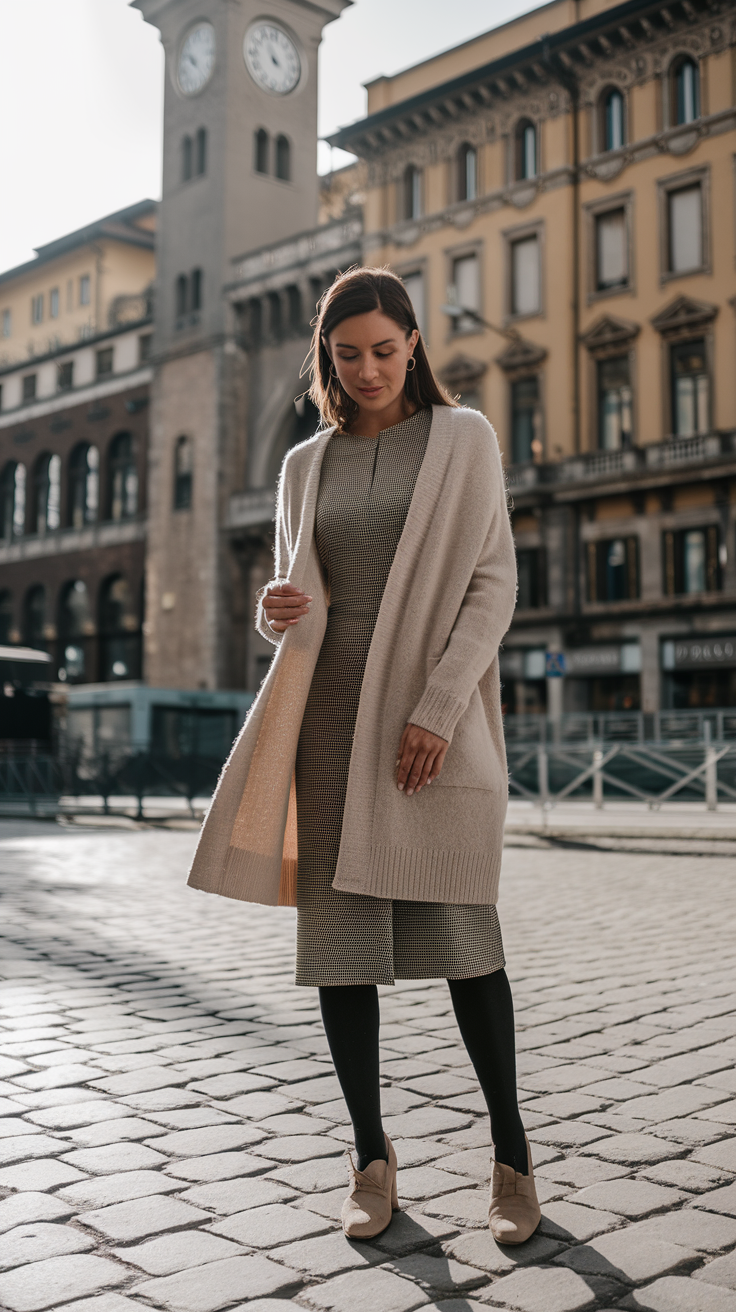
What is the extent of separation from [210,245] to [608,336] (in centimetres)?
1552

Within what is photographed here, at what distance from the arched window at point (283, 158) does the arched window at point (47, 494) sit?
1369cm

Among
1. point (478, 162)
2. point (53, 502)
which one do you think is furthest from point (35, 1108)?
point (53, 502)

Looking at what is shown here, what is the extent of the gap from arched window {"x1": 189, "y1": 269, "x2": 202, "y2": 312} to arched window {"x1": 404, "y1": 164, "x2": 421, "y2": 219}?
8.95 metres

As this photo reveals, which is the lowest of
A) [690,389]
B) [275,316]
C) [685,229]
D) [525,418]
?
[690,389]

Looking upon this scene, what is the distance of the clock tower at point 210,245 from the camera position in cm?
3869

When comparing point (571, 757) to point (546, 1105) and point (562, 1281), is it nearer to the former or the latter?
point (546, 1105)

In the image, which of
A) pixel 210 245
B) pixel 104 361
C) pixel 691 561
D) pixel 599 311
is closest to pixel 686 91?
pixel 599 311

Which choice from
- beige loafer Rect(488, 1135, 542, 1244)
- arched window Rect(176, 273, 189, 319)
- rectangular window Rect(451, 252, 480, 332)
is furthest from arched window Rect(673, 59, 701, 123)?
beige loafer Rect(488, 1135, 542, 1244)

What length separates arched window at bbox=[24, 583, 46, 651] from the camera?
155ft

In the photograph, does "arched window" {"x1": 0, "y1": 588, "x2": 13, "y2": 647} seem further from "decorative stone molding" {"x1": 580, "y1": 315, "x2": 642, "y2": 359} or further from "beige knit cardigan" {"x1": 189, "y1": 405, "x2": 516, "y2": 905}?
"beige knit cardigan" {"x1": 189, "y1": 405, "x2": 516, "y2": 905}

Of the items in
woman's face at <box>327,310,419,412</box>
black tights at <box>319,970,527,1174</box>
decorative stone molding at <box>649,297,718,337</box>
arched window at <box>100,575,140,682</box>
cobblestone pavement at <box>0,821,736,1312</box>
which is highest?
decorative stone molding at <box>649,297,718,337</box>

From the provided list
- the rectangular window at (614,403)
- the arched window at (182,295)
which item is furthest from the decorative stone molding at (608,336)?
the arched window at (182,295)

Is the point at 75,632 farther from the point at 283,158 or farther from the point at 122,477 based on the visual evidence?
the point at 283,158

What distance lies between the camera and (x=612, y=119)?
29.5 m
